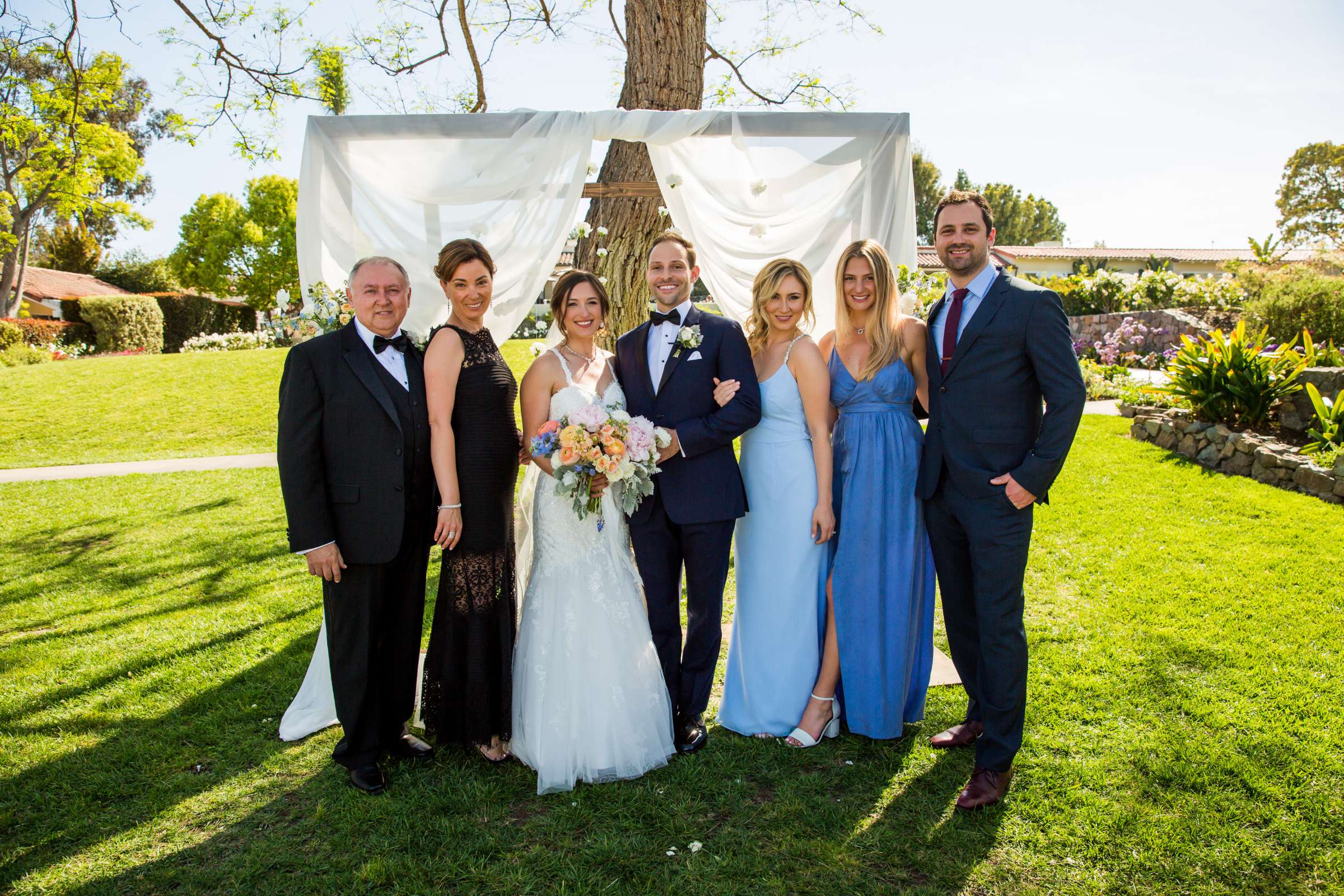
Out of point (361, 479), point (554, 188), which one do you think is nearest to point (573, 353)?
point (361, 479)

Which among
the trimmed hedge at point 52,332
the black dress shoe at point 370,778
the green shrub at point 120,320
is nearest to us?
the black dress shoe at point 370,778

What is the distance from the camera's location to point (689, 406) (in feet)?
11.6

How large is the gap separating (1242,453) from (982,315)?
705cm

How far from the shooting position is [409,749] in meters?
3.55

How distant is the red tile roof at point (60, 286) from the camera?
28.2 metres

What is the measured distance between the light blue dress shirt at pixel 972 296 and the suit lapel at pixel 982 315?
0.03 m

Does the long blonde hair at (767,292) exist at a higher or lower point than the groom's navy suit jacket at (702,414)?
higher

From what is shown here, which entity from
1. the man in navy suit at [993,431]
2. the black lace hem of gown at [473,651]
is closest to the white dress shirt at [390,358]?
the black lace hem of gown at [473,651]

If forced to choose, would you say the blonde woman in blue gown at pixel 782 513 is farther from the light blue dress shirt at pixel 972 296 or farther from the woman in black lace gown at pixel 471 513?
the woman in black lace gown at pixel 471 513

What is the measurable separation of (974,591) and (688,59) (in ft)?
15.8

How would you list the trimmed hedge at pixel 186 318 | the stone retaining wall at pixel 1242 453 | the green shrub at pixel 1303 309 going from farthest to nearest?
the trimmed hedge at pixel 186 318 → the green shrub at pixel 1303 309 → the stone retaining wall at pixel 1242 453

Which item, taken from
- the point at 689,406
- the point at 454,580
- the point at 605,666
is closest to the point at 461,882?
the point at 605,666

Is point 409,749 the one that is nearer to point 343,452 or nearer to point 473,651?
point 473,651

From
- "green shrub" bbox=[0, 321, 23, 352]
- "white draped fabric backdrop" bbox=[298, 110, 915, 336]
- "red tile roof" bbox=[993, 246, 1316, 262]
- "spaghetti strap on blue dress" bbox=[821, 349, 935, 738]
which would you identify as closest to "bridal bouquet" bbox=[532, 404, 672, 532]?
"spaghetti strap on blue dress" bbox=[821, 349, 935, 738]
